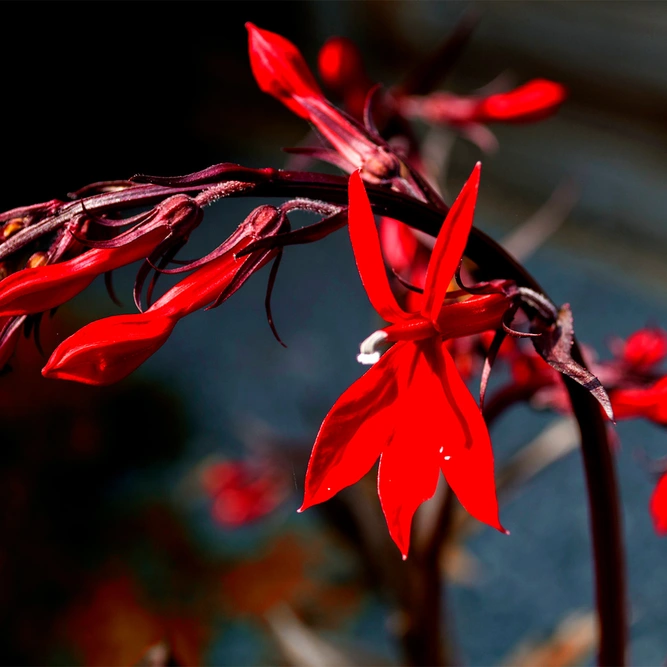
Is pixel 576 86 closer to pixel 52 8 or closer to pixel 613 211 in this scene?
pixel 613 211

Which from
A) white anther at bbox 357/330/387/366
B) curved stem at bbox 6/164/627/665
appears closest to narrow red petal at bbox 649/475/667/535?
curved stem at bbox 6/164/627/665

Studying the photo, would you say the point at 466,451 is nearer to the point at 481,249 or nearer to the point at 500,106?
the point at 481,249

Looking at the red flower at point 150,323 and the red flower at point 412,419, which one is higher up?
the red flower at point 150,323

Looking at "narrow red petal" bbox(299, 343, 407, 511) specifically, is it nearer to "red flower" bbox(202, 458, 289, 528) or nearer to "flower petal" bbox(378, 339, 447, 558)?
"flower petal" bbox(378, 339, 447, 558)

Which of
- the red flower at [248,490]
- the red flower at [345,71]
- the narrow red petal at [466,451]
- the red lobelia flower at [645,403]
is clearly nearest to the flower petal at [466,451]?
the narrow red petal at [466,451]

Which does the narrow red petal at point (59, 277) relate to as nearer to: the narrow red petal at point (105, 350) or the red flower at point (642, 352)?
the narrow red petal at point (105, 350)

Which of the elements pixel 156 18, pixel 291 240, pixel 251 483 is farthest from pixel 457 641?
pixel 156 18
